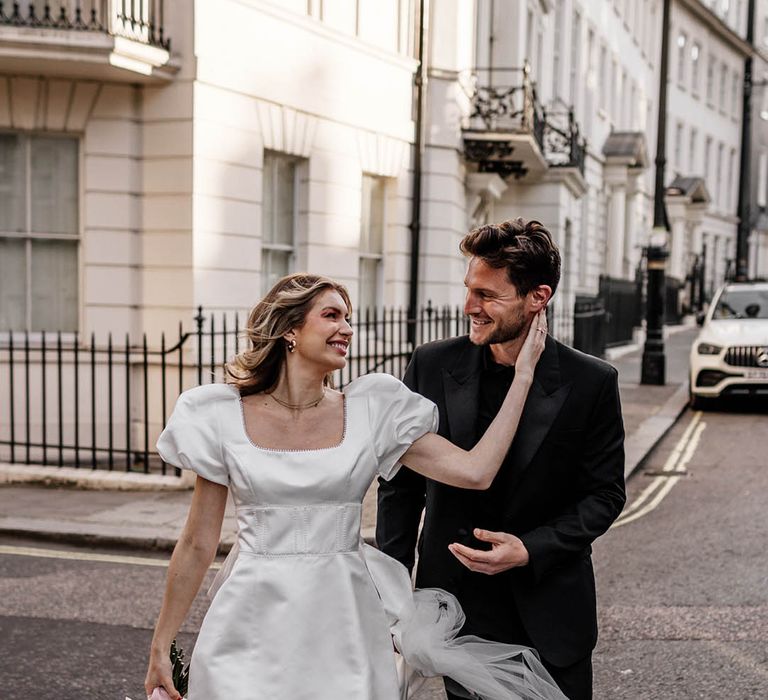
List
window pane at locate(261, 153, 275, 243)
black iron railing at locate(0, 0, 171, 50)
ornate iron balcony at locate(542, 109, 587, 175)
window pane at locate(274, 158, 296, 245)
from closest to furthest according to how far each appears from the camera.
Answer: black iron railing at locate(0, 0, 171, 50), window pane at locate(261, 153, 275, 243), window pane at locate(274, 158, 296, 245), ornate iron balcony at locate(542, 109, 587, 175)

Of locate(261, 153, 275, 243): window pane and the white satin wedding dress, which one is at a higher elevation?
locate(261, 153, 275, 243): window pane

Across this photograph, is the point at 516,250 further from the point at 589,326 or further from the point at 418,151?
the point at 589,326

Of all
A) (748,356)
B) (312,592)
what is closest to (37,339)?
(748,356)

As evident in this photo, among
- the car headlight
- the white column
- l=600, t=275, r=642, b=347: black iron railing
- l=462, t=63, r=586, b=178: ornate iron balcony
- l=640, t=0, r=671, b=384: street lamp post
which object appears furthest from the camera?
the white column

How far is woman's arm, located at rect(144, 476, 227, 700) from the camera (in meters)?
2.81

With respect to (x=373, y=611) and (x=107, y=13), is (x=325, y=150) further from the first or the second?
(x=373, y=611)

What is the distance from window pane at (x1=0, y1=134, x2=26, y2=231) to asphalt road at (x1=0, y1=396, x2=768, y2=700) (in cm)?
Answer: 459

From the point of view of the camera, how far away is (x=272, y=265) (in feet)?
42.6

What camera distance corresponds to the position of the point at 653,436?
12766 mm

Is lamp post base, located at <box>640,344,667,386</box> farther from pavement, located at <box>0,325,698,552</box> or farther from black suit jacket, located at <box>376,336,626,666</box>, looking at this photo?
black suit jacket, located at <box>376,336,626,666</box>

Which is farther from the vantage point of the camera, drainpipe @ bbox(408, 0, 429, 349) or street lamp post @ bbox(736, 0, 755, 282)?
street lamp post @ bbox(736, 0, 755, 282)

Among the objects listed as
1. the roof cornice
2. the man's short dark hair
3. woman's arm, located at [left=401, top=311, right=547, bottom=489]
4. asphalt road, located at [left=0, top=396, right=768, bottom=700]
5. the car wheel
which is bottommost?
the car wheel

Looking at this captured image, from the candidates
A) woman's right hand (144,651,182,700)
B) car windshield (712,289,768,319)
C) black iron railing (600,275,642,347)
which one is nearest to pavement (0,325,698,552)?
car windshield (712,289,768,319)

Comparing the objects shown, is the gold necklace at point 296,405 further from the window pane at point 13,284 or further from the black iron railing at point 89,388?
the window pane at point 13,284
